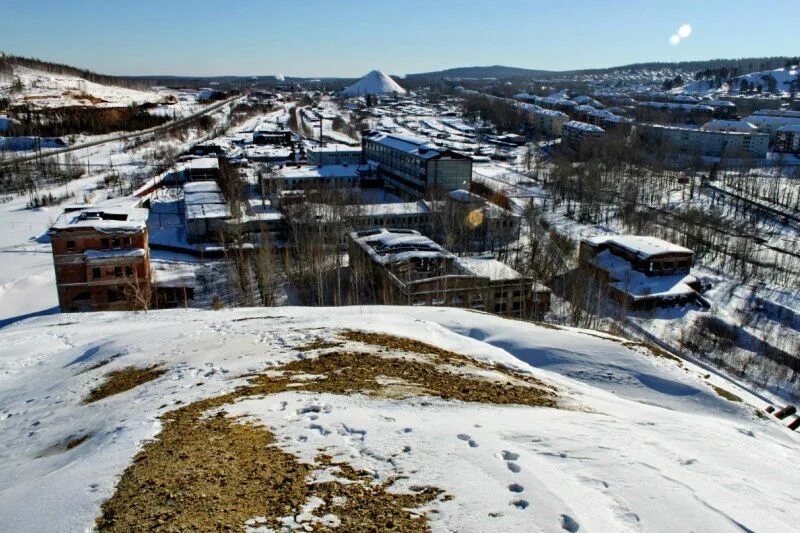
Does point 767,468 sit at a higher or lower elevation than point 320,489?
lower

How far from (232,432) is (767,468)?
4.99 metres

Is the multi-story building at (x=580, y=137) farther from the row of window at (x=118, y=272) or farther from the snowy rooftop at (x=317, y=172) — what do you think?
the row of window at (x=118, y=272)

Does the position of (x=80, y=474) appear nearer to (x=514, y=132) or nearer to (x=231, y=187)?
(x=231, y=187)

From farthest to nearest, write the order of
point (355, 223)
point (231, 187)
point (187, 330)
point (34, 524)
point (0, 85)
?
point (0, 85) < point (231, 187) < point (355, 223) < point (187, 330) < point (34, 524)

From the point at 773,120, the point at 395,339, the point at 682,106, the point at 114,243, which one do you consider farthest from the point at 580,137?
the point at 395,339

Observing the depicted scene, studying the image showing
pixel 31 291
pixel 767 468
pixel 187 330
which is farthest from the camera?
pixel 31 291

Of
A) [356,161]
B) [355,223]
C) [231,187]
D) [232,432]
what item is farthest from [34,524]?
[356,161]

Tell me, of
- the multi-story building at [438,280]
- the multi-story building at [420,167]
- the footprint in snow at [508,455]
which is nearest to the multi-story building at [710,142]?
the multi-story building at [420,167]

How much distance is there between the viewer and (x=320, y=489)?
414 cm

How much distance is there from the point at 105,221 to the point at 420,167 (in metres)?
19.5

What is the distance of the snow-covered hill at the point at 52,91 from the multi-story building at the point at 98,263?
57.2 m

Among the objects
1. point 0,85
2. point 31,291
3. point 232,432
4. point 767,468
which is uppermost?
point 0,85

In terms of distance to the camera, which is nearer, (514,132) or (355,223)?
(355,223)

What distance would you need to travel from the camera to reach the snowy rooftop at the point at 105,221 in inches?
682
